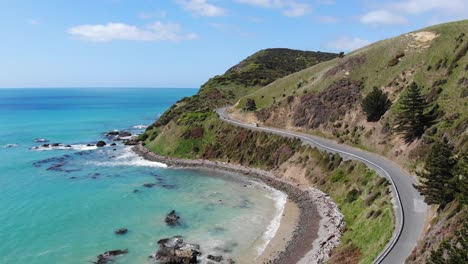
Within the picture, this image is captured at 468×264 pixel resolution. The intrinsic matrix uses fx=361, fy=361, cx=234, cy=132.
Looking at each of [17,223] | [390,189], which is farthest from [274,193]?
[17,223]

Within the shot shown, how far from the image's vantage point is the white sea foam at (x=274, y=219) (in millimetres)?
38438

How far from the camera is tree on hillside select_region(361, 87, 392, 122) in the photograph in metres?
57.8

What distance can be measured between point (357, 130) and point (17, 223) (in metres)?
51.3

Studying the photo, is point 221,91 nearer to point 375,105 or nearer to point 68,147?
point 68,147

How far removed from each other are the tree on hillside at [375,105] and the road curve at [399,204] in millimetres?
6400

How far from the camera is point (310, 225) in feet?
137

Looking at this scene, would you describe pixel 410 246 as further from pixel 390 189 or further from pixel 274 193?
pixel 274 193

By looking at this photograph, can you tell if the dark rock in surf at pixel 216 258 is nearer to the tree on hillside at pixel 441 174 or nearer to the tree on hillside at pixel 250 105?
the tree on hillside at pixel 441 174

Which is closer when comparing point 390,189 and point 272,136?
point 390,189

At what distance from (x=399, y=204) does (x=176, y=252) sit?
71.5ft

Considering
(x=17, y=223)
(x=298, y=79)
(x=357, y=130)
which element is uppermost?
(x=298, y=79)

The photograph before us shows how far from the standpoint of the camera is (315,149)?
5881 cm

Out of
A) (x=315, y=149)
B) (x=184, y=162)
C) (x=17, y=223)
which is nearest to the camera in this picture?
(x=17, y=223)

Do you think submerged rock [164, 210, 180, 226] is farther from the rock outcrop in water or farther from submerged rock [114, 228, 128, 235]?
the rock outcrop in water
